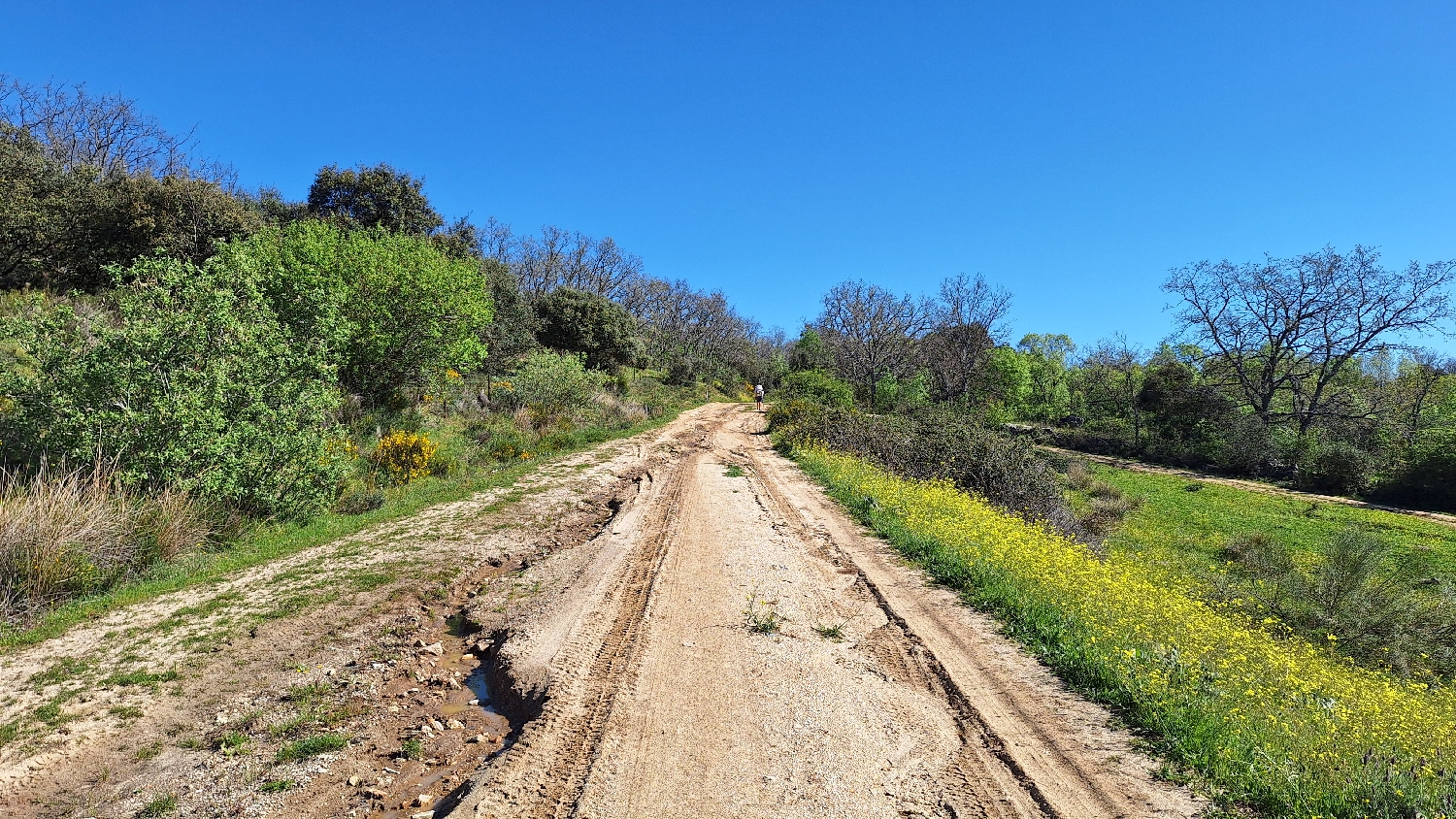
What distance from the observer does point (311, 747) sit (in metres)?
4.34

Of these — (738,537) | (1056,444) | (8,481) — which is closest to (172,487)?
(8,481)

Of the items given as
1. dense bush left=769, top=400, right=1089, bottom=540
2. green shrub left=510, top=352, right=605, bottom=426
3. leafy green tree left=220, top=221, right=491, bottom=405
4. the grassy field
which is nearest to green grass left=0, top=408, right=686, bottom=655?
leafy green tree left=220, top=221, right=491, bottom=405

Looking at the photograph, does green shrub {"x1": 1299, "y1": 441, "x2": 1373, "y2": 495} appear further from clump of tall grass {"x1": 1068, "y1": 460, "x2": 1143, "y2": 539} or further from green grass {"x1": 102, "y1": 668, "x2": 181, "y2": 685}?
green grass {"x1": 102, "y1": 668, "x2": 181, "y2": 685}

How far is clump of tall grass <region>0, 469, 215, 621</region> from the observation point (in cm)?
650

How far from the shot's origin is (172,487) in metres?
8.28

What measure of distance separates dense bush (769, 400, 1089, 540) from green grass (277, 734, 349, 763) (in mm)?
12580

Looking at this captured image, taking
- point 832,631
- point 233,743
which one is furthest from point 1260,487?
point 233,743

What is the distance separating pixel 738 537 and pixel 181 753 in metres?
6.73

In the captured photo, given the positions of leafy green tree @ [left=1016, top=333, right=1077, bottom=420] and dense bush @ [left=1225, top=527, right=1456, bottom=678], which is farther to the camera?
leafy green tree @ [left=1016, top=333, right=1077, bottom=420]

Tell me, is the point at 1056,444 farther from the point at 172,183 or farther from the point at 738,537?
the point at 172,183

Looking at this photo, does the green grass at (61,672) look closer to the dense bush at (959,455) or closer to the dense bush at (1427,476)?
the dense bush at (959,455)

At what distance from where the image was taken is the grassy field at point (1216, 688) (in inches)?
147

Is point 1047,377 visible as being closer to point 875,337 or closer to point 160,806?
point 875,337

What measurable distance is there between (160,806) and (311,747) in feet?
2.61
